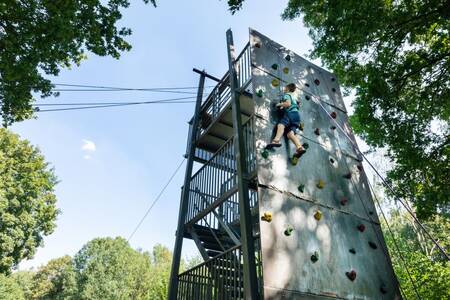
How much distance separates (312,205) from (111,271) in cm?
2880

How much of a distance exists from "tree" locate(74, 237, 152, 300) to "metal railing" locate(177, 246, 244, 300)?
945 inches

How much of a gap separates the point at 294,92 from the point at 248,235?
3477 mm

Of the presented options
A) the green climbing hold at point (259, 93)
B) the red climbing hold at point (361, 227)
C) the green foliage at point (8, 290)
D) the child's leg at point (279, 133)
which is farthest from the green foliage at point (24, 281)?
the red climbing hold at point (361, 227)

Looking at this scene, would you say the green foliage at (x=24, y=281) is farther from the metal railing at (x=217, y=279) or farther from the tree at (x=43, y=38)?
the metal railing at (x=217, y=279)

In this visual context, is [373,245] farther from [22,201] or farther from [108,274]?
[108,274]

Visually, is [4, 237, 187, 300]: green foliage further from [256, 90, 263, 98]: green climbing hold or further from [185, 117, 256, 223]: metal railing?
[256, 90, 263, 98]: green climbing hold

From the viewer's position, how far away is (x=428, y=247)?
1875 centimetres

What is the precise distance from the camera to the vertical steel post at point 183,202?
569cm

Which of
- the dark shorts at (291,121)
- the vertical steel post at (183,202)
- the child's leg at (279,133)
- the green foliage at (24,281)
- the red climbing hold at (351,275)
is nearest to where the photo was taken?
the red climbing hold at (351,275)

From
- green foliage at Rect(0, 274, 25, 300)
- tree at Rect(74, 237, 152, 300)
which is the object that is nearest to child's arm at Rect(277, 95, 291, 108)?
green foliage at Rect(0, 274, 25, 300)

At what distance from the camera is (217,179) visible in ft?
20.7

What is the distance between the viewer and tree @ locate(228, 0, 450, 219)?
21.6ft

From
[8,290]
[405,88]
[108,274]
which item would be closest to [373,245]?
[405,88]

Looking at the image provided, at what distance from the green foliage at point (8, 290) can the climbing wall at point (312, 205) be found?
23.2 m
